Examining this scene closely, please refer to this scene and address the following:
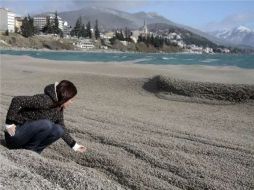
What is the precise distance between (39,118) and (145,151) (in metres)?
1.77

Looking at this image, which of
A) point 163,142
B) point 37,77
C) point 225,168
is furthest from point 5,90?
point 225,168

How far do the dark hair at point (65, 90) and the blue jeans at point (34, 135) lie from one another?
2.03 feet

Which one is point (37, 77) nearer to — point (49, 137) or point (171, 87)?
point (171, 87)

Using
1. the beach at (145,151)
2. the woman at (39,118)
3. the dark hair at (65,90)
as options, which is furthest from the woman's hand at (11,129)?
the dark hair at (65,90)

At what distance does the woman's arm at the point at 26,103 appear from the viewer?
21.3 feet

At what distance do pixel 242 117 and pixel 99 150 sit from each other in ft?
16.6

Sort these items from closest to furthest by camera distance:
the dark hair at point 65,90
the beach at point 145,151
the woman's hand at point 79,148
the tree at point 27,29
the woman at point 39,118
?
1. the beach at point 145,151
2. the dark hair at point 65,90
3. the woman at point 39,118
4. the woman's hand at point 79,148
5. the tree at point 27,29

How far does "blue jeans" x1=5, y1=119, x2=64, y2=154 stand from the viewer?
686 cm

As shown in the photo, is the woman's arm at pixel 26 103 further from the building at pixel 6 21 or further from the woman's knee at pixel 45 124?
the building at pixel 6 21

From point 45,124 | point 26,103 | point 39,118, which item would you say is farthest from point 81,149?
point 26,103

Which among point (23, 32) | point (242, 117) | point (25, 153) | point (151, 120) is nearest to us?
point (25, 153)

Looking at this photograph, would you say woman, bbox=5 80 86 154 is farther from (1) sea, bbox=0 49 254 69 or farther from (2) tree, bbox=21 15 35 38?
(2) tree, bbox=21 15 35 38

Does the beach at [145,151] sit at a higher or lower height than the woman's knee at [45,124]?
lower

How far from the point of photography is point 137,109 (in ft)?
42.4
